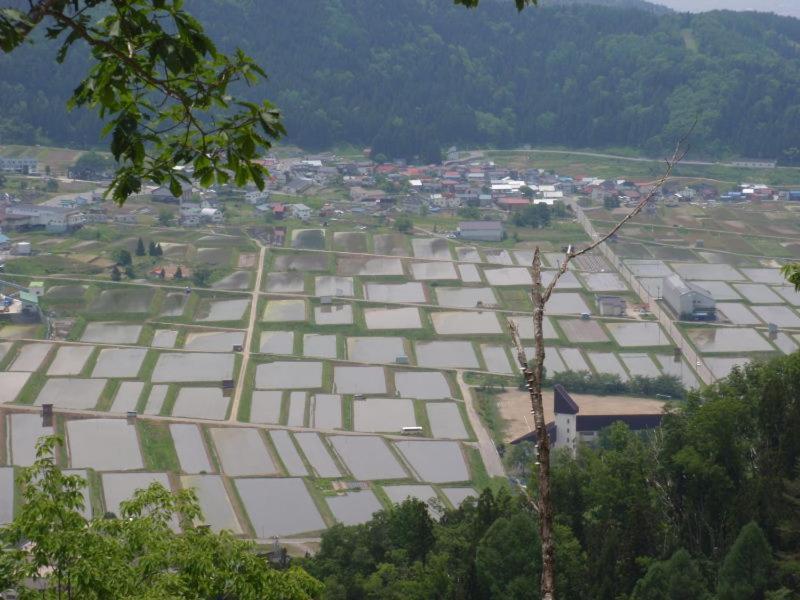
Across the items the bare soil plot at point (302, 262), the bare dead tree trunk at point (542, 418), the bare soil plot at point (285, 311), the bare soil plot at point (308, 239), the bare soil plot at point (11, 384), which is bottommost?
the bare soil plot at point (308, 239)

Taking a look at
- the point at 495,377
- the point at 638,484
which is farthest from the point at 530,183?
the point at 638,484

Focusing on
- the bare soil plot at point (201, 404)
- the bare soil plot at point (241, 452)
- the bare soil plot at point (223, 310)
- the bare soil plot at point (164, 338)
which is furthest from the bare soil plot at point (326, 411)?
the bare soil plot at point (223, 310)

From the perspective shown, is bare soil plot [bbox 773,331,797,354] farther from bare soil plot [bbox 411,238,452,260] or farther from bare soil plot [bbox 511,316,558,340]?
bare soil plot [bbox 411,238,452,260]

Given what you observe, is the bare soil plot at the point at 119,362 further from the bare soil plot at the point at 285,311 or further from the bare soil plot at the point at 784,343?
the bare soil plot at the point at 784,343

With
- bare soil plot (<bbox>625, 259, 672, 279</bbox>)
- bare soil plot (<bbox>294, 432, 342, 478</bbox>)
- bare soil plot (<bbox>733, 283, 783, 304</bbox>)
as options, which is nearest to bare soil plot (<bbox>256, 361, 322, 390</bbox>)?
bare soil plot (<bbox>294, 432, 342, 478</bbox>)

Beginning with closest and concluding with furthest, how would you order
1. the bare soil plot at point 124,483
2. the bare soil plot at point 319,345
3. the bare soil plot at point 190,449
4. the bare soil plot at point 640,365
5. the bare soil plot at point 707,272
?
the bare soil plot at point 124,483 → the bare soil plot at point 190,449 → the bare soil plot at point 640,365 → the bare soil plot at point 319,345 → the bare soil plot at point 707,272

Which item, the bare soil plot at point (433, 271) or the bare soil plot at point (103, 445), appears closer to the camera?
the bare soil plot at point (103, 445)

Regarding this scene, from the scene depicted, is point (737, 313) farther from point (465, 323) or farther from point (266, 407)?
point (266, 407)
